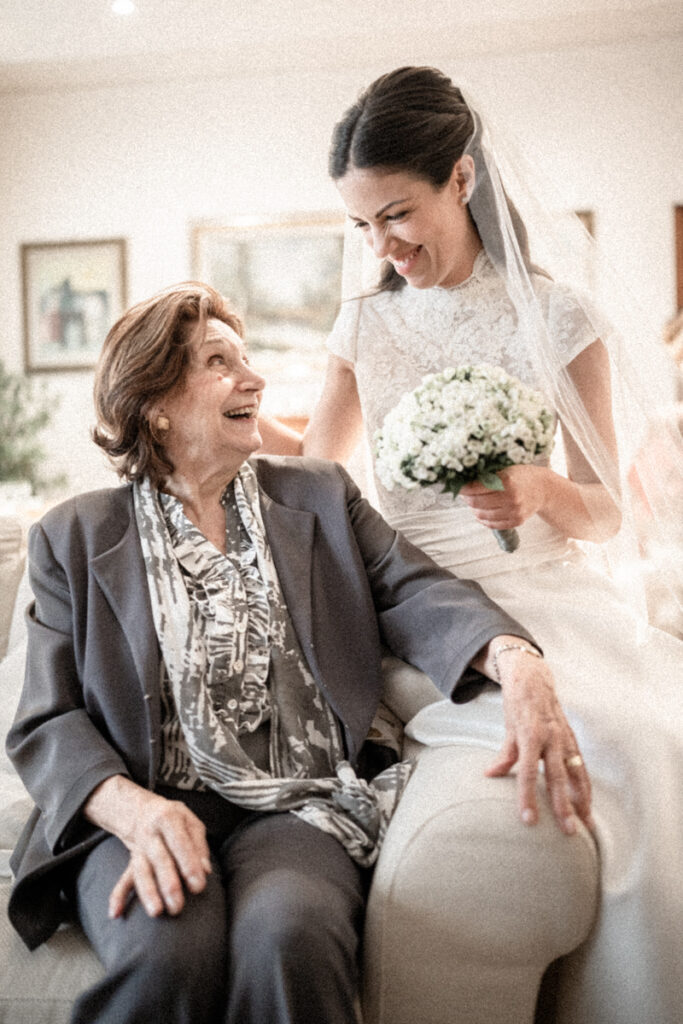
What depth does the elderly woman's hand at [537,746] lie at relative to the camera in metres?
1.51

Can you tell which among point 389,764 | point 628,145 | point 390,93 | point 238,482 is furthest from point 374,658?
point 628,145

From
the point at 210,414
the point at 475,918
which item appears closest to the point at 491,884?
the point at 475,918

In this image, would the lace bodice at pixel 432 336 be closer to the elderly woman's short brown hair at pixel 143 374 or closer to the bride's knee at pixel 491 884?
the elderly woman's short brown hair at pixel 143 374

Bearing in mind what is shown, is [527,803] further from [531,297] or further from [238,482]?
[531,297]

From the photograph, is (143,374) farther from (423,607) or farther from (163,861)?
(163,861)

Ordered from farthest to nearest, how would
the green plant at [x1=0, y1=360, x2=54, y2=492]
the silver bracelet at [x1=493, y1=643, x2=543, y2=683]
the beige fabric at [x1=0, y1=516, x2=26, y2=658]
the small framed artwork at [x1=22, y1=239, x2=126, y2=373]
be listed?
the small framed artwork at [x1=22, y1=239, x2=126, y2=373] → the green plant at [x1=0, y1=360, x2=54, y2=492] → the beige fabric at [x1=0, y1=516, x2=26, y2=658] → the silver bracelet at [x1=493, y1=643, x2=543, y2=683]

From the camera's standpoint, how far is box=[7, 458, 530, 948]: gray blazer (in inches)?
62.9

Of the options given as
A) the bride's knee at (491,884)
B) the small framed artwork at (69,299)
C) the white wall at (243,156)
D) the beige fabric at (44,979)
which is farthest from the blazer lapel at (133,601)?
the small framed artwork at (69,299)

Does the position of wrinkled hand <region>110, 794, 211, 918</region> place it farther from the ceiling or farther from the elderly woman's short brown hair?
the ceiling

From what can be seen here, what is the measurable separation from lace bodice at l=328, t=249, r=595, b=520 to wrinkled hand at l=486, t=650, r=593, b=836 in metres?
0.73

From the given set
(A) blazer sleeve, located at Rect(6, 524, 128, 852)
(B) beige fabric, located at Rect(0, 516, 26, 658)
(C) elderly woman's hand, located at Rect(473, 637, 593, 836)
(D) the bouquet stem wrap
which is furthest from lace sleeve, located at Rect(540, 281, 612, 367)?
(B) beige fabric, located at Rect(0, 516, 26, 658)

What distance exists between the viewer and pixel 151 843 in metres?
1.48

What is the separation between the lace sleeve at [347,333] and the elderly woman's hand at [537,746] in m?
1.06

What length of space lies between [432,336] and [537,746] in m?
1.16
